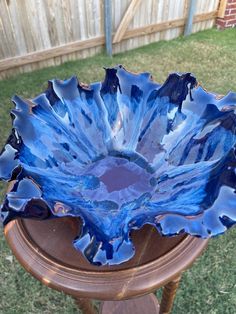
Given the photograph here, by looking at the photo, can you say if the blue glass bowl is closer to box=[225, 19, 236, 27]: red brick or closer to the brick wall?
the brick wall

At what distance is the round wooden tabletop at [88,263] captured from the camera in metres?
→ 0.90

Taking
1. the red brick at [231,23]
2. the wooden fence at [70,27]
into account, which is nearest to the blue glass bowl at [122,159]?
the wooden fence at [70,27]

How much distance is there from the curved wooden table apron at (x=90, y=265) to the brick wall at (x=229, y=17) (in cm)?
387

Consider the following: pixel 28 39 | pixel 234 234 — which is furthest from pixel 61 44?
pixel 234 234

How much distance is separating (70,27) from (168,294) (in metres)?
2.82

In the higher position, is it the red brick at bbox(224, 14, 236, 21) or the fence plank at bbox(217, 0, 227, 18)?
the fence plank at bbox(217, 0, 227, 18)

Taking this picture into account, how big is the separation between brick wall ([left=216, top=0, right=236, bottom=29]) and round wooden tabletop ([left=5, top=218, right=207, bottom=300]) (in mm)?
3869

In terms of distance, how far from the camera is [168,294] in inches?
50.9

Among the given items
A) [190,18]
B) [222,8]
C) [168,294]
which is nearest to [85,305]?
[168,294]

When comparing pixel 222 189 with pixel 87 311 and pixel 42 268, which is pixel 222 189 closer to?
pixel 42 268

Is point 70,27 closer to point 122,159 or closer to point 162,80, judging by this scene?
point 162,80

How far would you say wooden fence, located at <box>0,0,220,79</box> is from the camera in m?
3.16

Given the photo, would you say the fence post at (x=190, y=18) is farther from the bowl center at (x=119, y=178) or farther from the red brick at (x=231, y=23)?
the bowl center at (x=119, y=178)

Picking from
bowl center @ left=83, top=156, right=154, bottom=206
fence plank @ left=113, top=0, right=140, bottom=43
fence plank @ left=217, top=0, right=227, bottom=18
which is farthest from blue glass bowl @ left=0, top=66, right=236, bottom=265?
fence plank @ left=217, top=0, right=227, bottom=18
